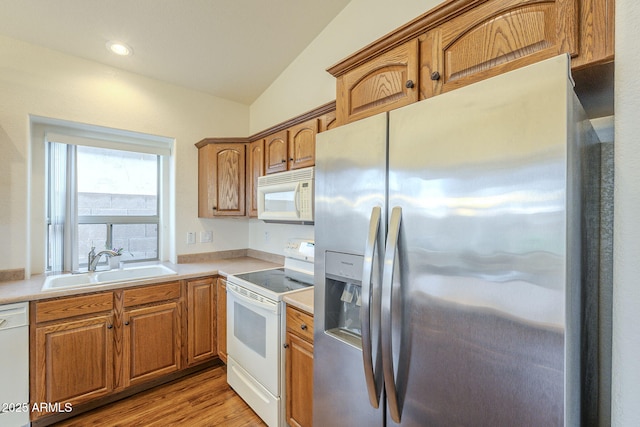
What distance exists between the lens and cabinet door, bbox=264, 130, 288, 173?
2289 mm

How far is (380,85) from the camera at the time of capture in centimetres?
131

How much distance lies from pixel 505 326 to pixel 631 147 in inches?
23.8

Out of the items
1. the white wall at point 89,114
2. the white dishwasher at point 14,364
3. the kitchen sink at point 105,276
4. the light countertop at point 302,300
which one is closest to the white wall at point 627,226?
the light countertop at point 302,300

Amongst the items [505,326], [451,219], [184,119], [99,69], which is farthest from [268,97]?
[505,326]

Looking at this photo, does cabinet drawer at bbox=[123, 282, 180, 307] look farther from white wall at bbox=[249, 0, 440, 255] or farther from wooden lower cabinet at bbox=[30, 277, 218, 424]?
white wall at bbox=[249, 0, 440, 255]

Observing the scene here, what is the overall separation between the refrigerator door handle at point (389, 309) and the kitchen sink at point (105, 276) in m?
2.01

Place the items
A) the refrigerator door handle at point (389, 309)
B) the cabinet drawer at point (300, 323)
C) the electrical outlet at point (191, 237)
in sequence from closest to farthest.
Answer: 1. the refrigerator door handle at point (389, 309)
2. the cabinet drawer at point (300, 323)
3. the electrical outlet at point (191, 237)

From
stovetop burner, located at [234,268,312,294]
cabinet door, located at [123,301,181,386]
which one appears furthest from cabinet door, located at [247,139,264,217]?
cabinet door, located at [123,301,181,386]

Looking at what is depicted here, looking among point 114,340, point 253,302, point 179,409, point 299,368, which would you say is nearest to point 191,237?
point 114,340

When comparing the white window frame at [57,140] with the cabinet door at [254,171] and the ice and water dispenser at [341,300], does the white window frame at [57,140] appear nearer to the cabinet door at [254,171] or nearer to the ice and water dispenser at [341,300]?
the cabinet door at [254,171]

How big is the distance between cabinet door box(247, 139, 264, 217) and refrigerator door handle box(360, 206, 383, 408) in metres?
1.71

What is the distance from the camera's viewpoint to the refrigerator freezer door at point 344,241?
107 centimetres

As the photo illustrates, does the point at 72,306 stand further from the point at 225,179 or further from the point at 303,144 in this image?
the point at 303,144

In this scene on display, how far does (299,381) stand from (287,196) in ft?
3.92
